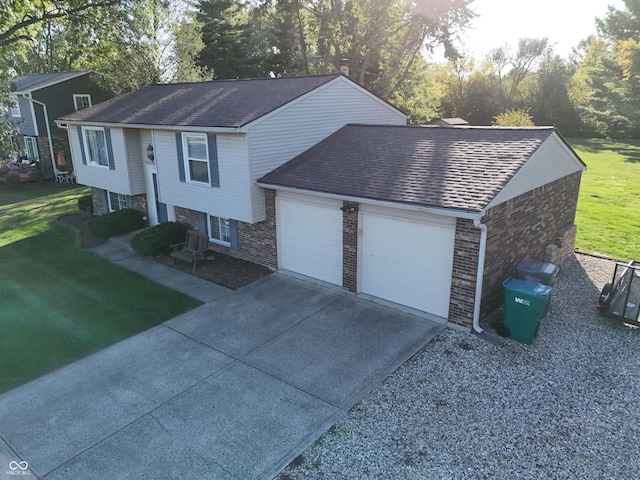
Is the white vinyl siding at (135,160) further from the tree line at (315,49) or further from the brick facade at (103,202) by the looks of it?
the tree line at (315,49)

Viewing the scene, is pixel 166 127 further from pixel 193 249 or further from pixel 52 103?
pixel 52 103

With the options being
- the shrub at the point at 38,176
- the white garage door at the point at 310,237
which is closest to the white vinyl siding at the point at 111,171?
the white garage door at the point at 310,237

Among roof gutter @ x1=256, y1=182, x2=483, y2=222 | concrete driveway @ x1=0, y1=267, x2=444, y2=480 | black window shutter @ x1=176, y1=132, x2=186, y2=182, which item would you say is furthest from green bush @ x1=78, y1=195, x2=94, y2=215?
concrete driveway @ x1=0, y1=267, x2=444, y2=480

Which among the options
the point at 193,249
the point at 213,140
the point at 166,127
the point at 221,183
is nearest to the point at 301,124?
the point at 213,140

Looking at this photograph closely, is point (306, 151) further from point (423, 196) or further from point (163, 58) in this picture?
point (163, 58)

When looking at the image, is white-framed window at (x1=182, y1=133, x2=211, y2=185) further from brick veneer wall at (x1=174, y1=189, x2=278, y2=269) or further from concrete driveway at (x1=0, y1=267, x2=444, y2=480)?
concrete driveway at (x1=0, y1=267, x2=444, y2=480)

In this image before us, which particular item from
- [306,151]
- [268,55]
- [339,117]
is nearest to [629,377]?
[306,151]
